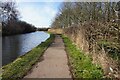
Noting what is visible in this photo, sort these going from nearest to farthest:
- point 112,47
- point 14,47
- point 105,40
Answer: point 112,47 → point 105,40 → point 14,47

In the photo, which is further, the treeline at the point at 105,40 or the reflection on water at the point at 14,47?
the reflection on water at the point at 14,47

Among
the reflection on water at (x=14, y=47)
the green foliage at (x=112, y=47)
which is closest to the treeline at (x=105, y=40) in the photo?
the green foliage at (x=112, y=47)

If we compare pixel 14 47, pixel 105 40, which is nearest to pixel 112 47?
pixel 105 40

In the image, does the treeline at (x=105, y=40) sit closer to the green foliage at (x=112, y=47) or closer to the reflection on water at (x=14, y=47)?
the green foliage at (x=112, y=47)

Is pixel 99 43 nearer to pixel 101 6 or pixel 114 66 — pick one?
pixel 114 66

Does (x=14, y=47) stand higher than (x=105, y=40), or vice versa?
(x=105, y=40)

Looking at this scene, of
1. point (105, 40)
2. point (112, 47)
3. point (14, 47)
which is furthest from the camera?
point (14, 47)

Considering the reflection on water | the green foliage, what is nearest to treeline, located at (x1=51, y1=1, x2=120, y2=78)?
the green foliage

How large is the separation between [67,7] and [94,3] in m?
24.2

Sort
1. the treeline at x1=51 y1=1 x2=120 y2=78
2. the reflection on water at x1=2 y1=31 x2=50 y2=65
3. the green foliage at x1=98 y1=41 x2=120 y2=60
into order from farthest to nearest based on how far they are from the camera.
Answer: the reflection on water at x1=2 y1=31 x2=50 y2=65 → the green foliage at x1=98 y1=41 x2=120 y2=60 → the treeline at x1=51 y1=1 x2=120 y2=78

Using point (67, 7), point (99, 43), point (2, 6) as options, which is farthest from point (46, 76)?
point (2, 6)

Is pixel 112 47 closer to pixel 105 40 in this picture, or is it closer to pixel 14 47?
pixel 105 40

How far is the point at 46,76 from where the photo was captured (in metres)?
9.70

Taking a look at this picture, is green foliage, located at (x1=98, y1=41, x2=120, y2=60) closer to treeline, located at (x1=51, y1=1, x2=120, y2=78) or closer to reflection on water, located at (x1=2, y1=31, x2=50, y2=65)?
treeline, located at (x1=51, y1=1, x2=120, y2=78)
